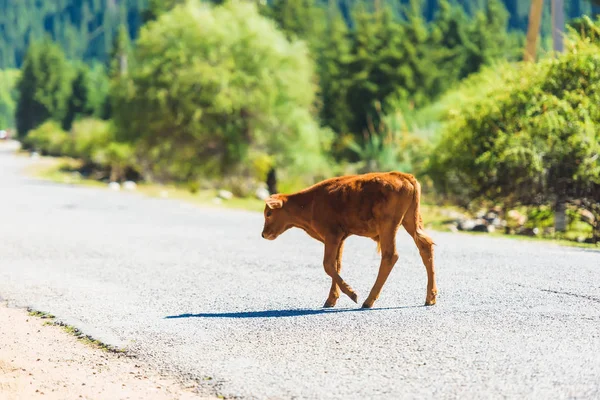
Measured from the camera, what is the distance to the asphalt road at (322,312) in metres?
6.61

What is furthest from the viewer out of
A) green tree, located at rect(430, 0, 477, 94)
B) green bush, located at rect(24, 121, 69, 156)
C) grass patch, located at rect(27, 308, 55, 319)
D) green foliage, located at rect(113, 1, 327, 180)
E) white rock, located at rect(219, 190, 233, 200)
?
green bush, located at rect(24, 121, 69, 156)

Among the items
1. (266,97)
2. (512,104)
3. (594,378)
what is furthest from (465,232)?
(266,97)

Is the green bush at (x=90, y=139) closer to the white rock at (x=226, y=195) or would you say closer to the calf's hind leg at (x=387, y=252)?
the white rock at (x=226, y=195)

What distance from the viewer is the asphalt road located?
661 cm

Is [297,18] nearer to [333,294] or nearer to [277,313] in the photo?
[333,294]

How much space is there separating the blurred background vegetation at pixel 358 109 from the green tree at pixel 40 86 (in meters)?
30.3

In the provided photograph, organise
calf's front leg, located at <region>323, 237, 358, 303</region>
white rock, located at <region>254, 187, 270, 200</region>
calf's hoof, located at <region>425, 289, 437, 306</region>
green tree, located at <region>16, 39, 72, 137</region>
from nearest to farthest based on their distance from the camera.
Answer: calf's front leg, located at <region>323, 237, 358, 303</region> → calf's hoof, located at <region>425, 289, 437, 306</region> → white rock, located at <region>254, 187, 270, 200</region> → green tree, located at <region>16, 39, 72, 137</region>

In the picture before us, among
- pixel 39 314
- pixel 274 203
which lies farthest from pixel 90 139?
pixel 274 203

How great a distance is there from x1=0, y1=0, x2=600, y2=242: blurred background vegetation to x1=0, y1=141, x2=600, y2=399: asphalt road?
114 inches

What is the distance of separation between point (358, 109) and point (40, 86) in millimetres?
68569

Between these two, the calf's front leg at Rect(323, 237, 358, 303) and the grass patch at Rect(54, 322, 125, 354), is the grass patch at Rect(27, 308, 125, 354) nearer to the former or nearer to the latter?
the grass patch at Rect(54, 322, 125, 354)

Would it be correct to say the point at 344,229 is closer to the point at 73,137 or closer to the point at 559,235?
the point at 559,235

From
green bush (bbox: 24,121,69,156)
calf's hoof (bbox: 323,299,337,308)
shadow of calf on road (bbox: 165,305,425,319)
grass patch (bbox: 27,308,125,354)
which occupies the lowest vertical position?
green bush (bbox: 24,121,69,156)

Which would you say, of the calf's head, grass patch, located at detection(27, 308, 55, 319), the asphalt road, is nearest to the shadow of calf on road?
the asphalt road
